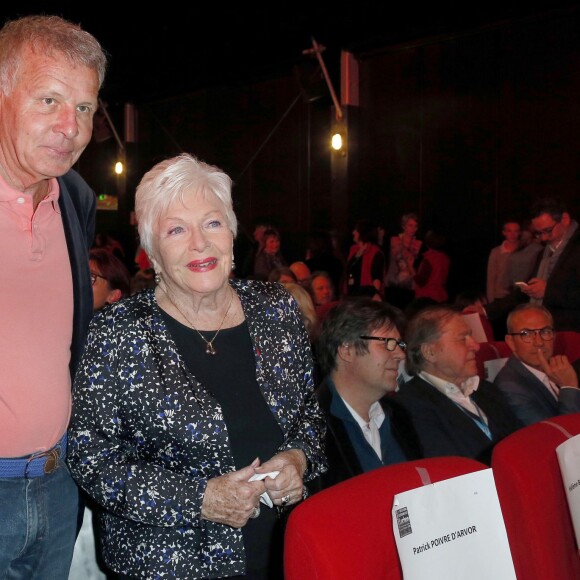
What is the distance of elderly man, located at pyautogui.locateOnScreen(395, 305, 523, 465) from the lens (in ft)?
10.0

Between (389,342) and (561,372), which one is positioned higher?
(389,342)

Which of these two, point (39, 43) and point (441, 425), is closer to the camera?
point (39, 43)

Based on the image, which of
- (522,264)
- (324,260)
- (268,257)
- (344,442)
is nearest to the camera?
(344,442)

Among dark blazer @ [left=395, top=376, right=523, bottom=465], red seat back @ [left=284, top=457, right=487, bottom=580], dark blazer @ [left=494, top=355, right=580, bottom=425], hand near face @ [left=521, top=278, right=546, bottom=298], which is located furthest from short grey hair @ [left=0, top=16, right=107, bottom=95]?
hand near face @ [left=521, top=278, right=546, bottom=298]

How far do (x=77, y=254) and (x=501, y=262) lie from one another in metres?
6.99

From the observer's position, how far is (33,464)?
5.30 ft

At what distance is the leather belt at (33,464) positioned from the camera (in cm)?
158

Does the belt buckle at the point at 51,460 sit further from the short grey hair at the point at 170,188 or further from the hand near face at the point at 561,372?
the hand near face at the point at 561,372

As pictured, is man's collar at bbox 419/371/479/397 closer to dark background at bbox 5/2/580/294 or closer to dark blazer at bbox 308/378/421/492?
dark blazer at bbox 308/378/421/492

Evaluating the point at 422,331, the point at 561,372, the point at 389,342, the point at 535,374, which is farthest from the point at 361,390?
the point at 561,372

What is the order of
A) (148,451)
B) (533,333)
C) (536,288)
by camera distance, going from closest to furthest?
(148,451) → (533,333) → (536,288)

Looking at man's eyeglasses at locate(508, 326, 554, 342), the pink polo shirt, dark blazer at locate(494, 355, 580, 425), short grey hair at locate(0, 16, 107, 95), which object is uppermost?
short grey hair at locate(0, 16, 107, 95)

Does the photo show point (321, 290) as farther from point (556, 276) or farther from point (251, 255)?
point (251, 255)

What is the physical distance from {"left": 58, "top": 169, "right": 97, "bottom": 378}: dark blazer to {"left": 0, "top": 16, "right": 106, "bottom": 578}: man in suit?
0.02m
